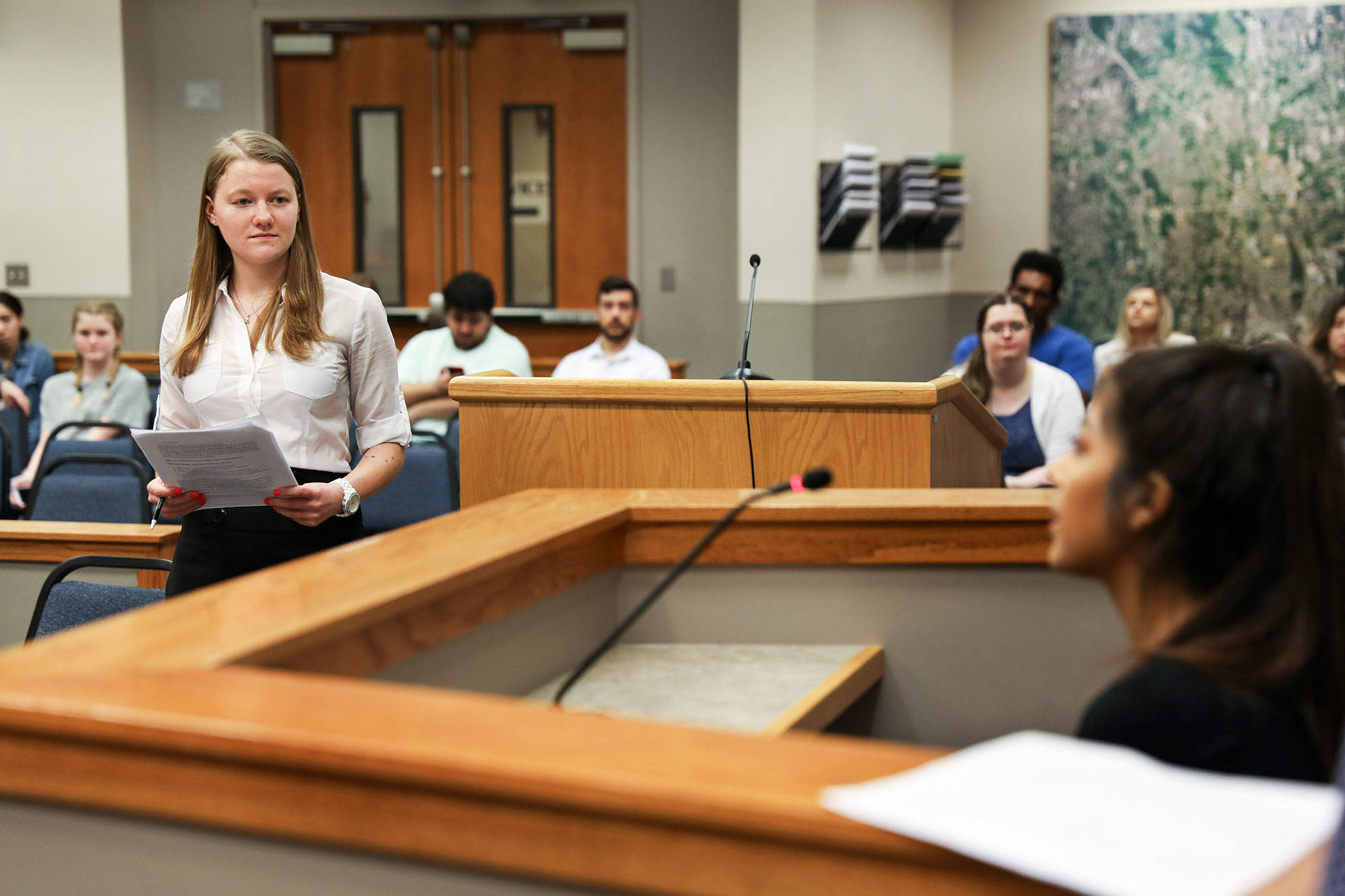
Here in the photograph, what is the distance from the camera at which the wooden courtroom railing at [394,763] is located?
3.01 feet

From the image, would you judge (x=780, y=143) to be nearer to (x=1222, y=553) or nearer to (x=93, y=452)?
(x=93, y=452)

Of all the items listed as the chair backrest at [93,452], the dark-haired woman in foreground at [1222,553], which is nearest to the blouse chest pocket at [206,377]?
the dark-haired woman in foreground at [1222,553]

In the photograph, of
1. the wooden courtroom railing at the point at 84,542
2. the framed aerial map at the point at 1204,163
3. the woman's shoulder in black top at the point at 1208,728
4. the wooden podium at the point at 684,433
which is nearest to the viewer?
the woman's shoulder in black top at the point at 1208,728

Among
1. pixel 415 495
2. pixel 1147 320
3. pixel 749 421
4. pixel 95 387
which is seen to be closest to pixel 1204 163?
pixel 1147 320

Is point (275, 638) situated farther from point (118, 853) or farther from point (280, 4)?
point (280, 4)

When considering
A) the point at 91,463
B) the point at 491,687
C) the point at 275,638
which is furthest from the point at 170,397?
the point at 91,463

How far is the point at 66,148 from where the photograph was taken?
273 inches

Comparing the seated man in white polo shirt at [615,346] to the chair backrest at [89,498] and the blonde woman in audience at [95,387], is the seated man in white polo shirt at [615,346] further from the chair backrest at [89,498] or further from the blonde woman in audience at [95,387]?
the chair backrest at [89,498]

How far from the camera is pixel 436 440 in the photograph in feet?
15.1

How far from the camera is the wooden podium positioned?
2529 millimetres

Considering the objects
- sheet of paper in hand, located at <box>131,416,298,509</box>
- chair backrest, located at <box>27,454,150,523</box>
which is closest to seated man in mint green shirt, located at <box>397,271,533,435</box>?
chair backrest, located at <box>27,454,150,523</box>

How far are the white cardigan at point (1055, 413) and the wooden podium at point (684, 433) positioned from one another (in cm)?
172

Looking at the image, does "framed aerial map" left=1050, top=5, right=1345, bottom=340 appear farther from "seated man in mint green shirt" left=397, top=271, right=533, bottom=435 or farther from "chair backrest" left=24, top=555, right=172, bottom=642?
"chair backrest" left=24, top=555, right=172, bottom=642

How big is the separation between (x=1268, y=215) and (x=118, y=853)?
7079 mm
